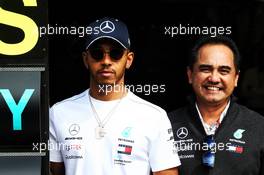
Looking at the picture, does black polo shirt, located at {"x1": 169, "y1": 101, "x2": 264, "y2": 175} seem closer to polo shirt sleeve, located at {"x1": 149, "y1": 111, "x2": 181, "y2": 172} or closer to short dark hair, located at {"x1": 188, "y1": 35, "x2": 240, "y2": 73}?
polo shirt sleeve, located at {"x1": 149, "y1": 111, "x2": 181, "y2": 172}

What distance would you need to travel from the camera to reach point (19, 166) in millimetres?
4555

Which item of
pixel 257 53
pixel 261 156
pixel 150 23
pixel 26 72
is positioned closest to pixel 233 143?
pixel 261 156

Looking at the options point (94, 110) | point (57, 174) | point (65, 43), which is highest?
point (65, 43)

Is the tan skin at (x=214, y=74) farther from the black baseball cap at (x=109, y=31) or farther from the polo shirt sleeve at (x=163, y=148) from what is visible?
the black baseball cap at (x=109, y=31)

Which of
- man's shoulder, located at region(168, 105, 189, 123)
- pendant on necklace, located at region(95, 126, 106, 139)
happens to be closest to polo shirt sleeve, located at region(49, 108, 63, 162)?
pendant on necklace, located at region(95, 126, 106, 139)

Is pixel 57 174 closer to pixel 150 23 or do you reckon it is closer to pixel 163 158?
pixel 163 158

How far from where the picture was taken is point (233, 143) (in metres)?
4.62

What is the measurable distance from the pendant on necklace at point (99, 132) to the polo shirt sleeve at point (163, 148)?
10.4 inches

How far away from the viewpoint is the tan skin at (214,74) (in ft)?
15.1

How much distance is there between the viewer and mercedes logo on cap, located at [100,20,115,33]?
458 centimetres

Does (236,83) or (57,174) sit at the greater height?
(236,83)

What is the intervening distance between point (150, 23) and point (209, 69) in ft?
1.31

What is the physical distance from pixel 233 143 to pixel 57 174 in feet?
3.14

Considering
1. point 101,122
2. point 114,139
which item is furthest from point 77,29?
point 114,139
